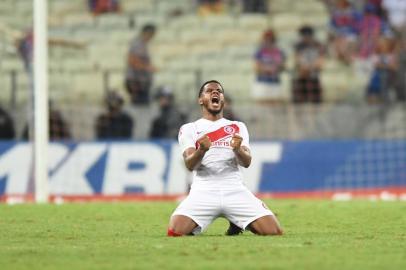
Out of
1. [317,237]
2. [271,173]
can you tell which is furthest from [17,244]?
[271,173]

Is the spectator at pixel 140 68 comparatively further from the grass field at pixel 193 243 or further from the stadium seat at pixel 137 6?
the grass field at pixel 193 243

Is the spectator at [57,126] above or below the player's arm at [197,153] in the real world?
above

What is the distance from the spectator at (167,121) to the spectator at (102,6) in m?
4.34

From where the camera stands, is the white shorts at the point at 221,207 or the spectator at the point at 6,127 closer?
the white shorts at the point at 221,207

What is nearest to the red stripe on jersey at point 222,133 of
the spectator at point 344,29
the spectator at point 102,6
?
the spectator at point 344,29

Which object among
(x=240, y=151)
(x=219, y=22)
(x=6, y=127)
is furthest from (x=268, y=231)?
(x=219, y=22)

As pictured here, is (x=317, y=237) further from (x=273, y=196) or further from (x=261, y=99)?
(x=261, y=99)

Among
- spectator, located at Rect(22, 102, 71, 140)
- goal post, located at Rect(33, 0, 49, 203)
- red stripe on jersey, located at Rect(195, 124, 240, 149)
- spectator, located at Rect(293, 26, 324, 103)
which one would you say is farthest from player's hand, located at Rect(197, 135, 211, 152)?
spectator, located at Rect(293, 26, 324, 103)

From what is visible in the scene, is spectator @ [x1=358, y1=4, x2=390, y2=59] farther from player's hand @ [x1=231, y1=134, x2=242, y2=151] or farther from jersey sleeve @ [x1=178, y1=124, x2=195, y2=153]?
player's hand @ [x1=231, y1=134, x2=242, y2=151]

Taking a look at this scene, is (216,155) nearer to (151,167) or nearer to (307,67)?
(151,167)

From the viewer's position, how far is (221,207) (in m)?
11.6

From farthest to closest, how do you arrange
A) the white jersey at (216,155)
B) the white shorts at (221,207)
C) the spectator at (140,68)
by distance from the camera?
the spectator at (140,68) < the white jersey at (216,155) < the white shorts at (221,207)

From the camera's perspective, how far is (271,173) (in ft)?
73.7

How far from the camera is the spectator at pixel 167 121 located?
2308cm
